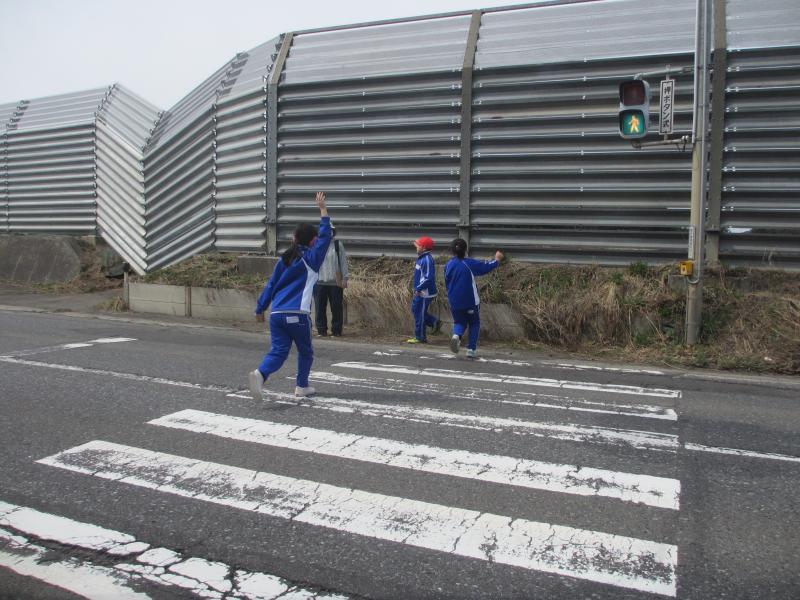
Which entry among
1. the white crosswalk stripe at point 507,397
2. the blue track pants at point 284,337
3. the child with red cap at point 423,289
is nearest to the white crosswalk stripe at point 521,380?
the white crosswalk stripe at point 507,397

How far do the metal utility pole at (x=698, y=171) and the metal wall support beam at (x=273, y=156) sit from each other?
25.7ft

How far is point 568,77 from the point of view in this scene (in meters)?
11.9

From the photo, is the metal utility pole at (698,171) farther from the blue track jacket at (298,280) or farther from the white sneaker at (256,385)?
the white sneaker at (256,385)

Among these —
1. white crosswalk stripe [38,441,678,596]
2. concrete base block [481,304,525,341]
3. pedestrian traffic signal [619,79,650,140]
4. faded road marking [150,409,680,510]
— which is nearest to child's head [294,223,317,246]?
faded road marking [150,409,680,510]

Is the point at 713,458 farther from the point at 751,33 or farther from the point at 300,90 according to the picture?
the point at 300,90

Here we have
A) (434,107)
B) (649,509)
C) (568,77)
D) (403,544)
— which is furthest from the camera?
(434,107)

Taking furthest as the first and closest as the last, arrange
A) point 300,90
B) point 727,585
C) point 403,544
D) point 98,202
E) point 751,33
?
point 98,202 < point 300,90 < point 751,33 < point 403,544 < point 727,585

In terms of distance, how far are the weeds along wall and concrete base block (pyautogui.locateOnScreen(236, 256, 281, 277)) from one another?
0.63m

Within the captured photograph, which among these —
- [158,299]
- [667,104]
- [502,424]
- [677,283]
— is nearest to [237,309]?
[158,299]

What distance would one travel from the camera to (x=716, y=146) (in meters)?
10.9

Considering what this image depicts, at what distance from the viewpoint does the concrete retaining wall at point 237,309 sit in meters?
10.9

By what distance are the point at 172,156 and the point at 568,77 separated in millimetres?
9659

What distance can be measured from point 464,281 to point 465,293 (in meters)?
0.17

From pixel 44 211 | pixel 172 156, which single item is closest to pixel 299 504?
pixel 172 156
